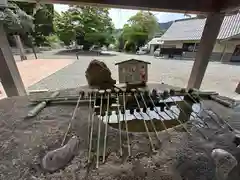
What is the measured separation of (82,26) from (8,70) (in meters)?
1.65

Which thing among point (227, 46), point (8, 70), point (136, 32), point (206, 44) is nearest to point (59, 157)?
point (8, 70)

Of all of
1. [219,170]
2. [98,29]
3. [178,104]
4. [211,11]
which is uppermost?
[211,11]

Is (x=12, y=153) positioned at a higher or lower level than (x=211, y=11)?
lower

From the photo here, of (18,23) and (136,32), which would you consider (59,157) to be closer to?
(18,23)

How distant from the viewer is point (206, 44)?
1.88 metres

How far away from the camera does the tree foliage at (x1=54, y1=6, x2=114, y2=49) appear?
8.72 ft

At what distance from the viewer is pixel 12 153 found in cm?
66

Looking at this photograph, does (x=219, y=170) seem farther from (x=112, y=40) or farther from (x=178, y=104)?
(x=112, y=40)

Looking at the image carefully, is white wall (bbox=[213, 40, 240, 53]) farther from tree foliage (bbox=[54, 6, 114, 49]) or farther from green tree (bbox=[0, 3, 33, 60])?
green tree (bbox=[0, 3, 33, 60])

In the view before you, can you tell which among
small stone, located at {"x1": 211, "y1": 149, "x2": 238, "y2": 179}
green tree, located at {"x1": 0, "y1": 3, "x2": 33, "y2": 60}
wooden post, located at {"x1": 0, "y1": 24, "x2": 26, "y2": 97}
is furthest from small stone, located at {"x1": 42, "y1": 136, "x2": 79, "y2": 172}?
green tree, located at {"x1": 0, "y1": 3, "x2": 33, "y2": 60}

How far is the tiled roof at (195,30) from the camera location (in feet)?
12.5

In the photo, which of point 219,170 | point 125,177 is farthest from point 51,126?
point 219,170

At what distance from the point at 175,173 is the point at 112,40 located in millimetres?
3217

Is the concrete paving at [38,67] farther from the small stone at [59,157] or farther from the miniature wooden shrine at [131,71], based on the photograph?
the small stone at [59,157]
